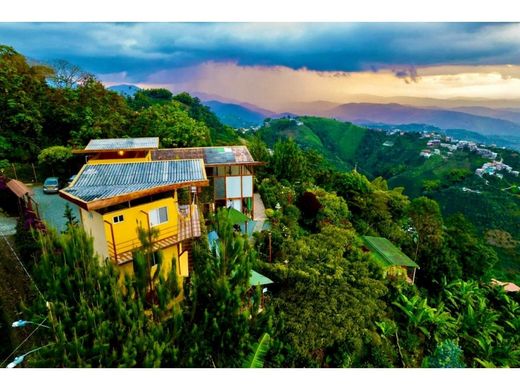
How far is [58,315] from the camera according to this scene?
5.87 m

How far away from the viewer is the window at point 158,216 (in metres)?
→ 8.74

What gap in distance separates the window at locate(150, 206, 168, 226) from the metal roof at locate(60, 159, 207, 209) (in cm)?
72

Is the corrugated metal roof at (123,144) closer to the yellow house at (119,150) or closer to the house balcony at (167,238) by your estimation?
the yellow house at (119,150)

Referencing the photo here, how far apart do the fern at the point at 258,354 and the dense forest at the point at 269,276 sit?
0.03 m

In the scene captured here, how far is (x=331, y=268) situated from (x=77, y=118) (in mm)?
18927

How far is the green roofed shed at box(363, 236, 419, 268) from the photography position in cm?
1487

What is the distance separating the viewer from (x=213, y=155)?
626 inches

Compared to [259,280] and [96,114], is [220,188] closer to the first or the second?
[259,280]

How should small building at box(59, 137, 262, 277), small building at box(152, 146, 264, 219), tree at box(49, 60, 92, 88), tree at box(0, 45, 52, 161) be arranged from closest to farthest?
small building at box(59, 137, 262, 277), small building at box(152, 146, 264, 219), tree at box(0, 45, 52, 161), tree at box(49, 60, 92, 88)

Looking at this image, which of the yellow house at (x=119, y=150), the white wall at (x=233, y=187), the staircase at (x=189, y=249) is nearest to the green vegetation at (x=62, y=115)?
A: the yellow house at (x=119, y=150)

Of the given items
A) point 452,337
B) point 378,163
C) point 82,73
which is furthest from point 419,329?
point 378,163

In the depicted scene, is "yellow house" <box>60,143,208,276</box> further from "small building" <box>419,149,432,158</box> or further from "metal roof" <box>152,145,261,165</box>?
"small building" <box>419,149,432,158</box>

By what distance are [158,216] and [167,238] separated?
2.33 feet

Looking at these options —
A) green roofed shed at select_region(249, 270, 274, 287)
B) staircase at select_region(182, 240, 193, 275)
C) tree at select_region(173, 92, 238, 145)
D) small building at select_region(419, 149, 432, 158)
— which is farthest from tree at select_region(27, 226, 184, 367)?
small building at select_region(419, 149, 432, 158)
